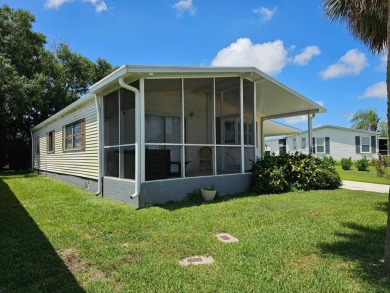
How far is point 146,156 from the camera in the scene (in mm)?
7426

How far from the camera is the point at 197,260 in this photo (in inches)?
153

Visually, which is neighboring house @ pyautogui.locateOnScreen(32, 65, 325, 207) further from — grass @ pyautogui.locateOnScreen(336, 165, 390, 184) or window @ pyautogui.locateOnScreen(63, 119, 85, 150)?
grass @ pyautogui.locateOnScreen(336, 165, 390, 184)

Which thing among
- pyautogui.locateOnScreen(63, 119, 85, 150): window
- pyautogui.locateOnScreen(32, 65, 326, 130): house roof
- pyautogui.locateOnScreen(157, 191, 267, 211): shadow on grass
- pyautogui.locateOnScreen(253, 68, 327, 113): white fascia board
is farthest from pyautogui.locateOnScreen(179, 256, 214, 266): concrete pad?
pyautogui.locateOnScreen(63, 119, 85, 150): window

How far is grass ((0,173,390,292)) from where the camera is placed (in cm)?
322

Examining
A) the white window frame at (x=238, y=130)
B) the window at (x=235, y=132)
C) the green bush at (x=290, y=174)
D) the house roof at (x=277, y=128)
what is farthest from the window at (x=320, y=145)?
the white window frame at (x=238, y=130)

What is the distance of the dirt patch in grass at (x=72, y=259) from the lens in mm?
3666

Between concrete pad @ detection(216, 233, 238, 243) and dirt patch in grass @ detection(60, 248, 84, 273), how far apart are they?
2.08 m

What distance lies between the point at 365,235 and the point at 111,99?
23.4 feet

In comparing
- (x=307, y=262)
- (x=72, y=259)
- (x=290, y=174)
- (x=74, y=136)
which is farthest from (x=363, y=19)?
(x=74, y=136)

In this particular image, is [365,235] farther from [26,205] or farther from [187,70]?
[26,205]

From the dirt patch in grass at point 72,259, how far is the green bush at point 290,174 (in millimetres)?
6192

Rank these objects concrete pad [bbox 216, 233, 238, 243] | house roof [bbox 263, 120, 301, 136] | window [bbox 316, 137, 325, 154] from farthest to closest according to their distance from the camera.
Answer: window [bbox 316, 137, 325, 154] → house roof [bbox 263, 120, 301, 136] → concrete pad [bbox 216, 233, 238, 243]

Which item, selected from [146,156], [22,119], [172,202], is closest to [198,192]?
[172,202]

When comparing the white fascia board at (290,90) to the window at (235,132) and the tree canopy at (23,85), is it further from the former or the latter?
the tree canopy at (23,85)
